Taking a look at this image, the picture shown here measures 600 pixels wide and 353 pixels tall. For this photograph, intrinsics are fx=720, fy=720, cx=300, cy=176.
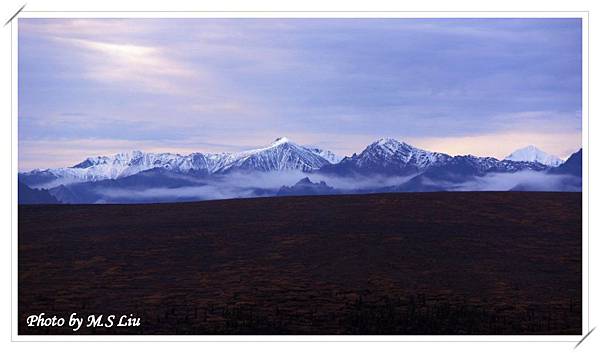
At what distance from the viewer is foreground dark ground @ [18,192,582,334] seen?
629 centimetres

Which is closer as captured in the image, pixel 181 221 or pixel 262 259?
pixel 262 259

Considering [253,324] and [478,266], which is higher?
[478,266]

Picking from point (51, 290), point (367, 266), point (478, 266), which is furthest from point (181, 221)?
point (478, 266)

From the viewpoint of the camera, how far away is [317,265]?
22.6 feet

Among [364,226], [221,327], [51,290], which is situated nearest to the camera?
[221,327]

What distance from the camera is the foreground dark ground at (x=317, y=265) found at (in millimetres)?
6289

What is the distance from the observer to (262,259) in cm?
702
